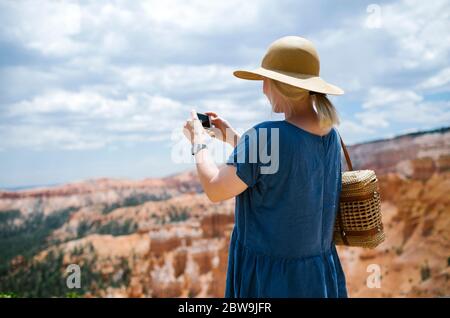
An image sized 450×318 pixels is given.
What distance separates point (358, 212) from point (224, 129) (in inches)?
20.2

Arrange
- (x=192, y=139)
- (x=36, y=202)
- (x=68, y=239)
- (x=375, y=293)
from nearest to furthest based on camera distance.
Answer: (x=192, y=139) → (x=375, y=293) → (x=68, y=239) → (x=36, y=202)

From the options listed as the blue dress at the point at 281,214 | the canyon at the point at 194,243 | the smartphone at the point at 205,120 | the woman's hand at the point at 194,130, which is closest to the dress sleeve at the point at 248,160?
the blue dress at the point at 281,214

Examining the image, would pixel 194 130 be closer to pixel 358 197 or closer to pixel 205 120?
pixel 205 120

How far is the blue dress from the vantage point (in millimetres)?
1253

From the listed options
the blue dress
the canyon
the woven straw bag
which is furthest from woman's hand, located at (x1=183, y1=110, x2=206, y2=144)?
the canyon

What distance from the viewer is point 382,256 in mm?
16203

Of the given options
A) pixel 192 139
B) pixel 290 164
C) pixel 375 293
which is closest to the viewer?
pixel 290 164

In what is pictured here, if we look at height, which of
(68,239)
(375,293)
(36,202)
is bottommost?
(375,293)

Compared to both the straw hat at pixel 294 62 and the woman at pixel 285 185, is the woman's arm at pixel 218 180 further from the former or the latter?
the straw hat at pixel 294 62
